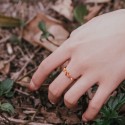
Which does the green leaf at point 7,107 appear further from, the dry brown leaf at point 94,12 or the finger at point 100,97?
the dry brown leaf at point 94,12

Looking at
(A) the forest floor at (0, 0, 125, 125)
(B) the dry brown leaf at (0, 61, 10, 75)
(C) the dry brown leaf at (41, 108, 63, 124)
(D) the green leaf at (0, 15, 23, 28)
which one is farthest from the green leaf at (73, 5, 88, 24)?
(C) the dry brown leaf at (41, 108, 63, 124)

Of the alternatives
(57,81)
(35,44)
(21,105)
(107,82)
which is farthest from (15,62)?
(107,82)

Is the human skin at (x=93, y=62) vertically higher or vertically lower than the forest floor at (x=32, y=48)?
higher

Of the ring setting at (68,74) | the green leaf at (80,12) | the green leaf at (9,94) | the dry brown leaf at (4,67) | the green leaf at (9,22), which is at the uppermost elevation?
the ring setting at (68,74)

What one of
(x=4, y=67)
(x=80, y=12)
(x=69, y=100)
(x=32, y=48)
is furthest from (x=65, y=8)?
(x=69, y=100)

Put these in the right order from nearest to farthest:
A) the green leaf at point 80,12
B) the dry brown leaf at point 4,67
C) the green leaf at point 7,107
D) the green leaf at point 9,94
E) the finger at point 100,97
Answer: the finger at point 100,97, the green leaf at point 7,107, the green leaf at point 9,94, the dry brown leaf at point 4,67, the green leaf at point 80,12

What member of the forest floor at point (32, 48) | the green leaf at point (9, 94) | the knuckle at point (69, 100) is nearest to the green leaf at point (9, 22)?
the forest floor at point (32, 48)

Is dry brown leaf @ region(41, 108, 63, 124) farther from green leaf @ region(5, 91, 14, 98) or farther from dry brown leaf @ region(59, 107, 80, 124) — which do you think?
green leaf @ region(5, 91, 14, 98)

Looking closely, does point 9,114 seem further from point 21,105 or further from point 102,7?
point 102,7
